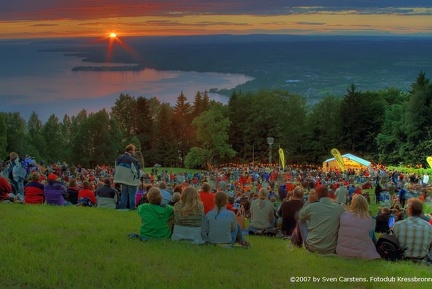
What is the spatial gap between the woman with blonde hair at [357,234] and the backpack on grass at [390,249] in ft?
0.46

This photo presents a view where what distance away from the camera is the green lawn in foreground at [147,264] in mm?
5738

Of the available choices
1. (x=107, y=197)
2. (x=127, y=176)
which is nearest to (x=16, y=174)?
(x=107, y=197)

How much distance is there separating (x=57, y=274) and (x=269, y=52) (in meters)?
195

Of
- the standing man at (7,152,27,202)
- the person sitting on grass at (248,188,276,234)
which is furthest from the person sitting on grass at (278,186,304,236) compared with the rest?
the standing man at (7,152,27,202)

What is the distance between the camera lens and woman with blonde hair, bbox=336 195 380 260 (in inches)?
287

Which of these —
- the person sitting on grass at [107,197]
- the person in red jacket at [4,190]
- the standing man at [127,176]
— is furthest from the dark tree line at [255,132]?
the person in red jacket at [4,190]

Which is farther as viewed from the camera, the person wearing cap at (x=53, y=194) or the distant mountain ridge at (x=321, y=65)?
the distant mountain ridge at (x=321, y=65)

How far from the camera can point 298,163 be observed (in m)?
57.3

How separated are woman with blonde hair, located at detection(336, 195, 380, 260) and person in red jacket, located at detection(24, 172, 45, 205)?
6.30 metres

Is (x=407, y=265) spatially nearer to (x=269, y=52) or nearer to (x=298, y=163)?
(x=298, y=163)

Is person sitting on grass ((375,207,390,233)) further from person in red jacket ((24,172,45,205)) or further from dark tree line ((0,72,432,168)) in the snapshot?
dark tree line ((0,72,432,168))

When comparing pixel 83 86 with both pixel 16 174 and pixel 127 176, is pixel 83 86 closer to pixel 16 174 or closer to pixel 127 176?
pixel 16 174

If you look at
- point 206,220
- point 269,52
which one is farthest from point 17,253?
point 269,52

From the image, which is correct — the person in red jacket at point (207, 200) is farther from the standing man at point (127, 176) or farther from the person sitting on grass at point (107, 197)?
the person sitting on grass at point (107, 197)
